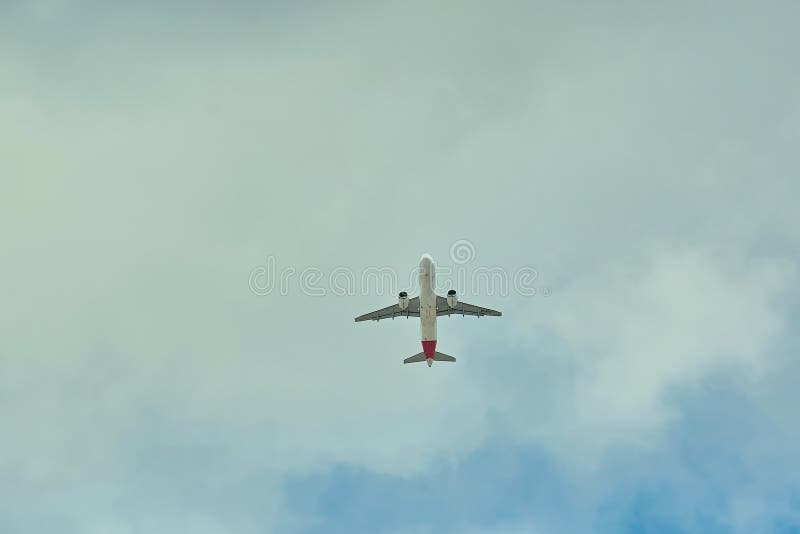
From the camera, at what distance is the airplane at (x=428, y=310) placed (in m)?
139

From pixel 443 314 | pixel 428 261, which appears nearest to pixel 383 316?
pixel 443 314

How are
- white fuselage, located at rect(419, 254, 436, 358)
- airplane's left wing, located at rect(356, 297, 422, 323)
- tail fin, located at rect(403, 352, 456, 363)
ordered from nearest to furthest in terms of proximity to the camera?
white fuselage, located at rect(419, 254, 436, 358) < airplane's left wing, located at rect(356, 297, 422, 323) < tail fin, located at rect(403, 352, 456, 363)

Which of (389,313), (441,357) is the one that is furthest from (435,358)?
(389,313)

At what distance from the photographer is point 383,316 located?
15575 centimetres

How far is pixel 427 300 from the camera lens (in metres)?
141

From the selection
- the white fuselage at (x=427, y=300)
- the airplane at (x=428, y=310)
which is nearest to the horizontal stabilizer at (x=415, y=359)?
the airplane at (x=428, y=310)

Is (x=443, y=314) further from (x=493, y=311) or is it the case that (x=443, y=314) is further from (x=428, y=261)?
(x=428, y=261)

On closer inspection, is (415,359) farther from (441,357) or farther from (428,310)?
(428,310)

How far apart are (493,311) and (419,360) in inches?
529

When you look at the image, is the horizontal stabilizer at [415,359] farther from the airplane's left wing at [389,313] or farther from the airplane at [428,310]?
the airplane's left wing at [389,313]

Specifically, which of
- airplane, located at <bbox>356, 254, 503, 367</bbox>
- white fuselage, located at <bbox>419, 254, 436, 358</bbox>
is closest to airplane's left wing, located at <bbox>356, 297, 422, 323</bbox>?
airplane, located at <bbox>356, 254, 503, 367</bbox>

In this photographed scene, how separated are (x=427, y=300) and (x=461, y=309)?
53.1 ft

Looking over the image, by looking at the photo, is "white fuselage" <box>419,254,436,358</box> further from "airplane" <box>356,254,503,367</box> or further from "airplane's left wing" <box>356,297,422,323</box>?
"airplane's left wing" <box>356,297,422,323</box>

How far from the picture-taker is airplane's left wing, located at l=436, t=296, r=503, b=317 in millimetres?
155125
